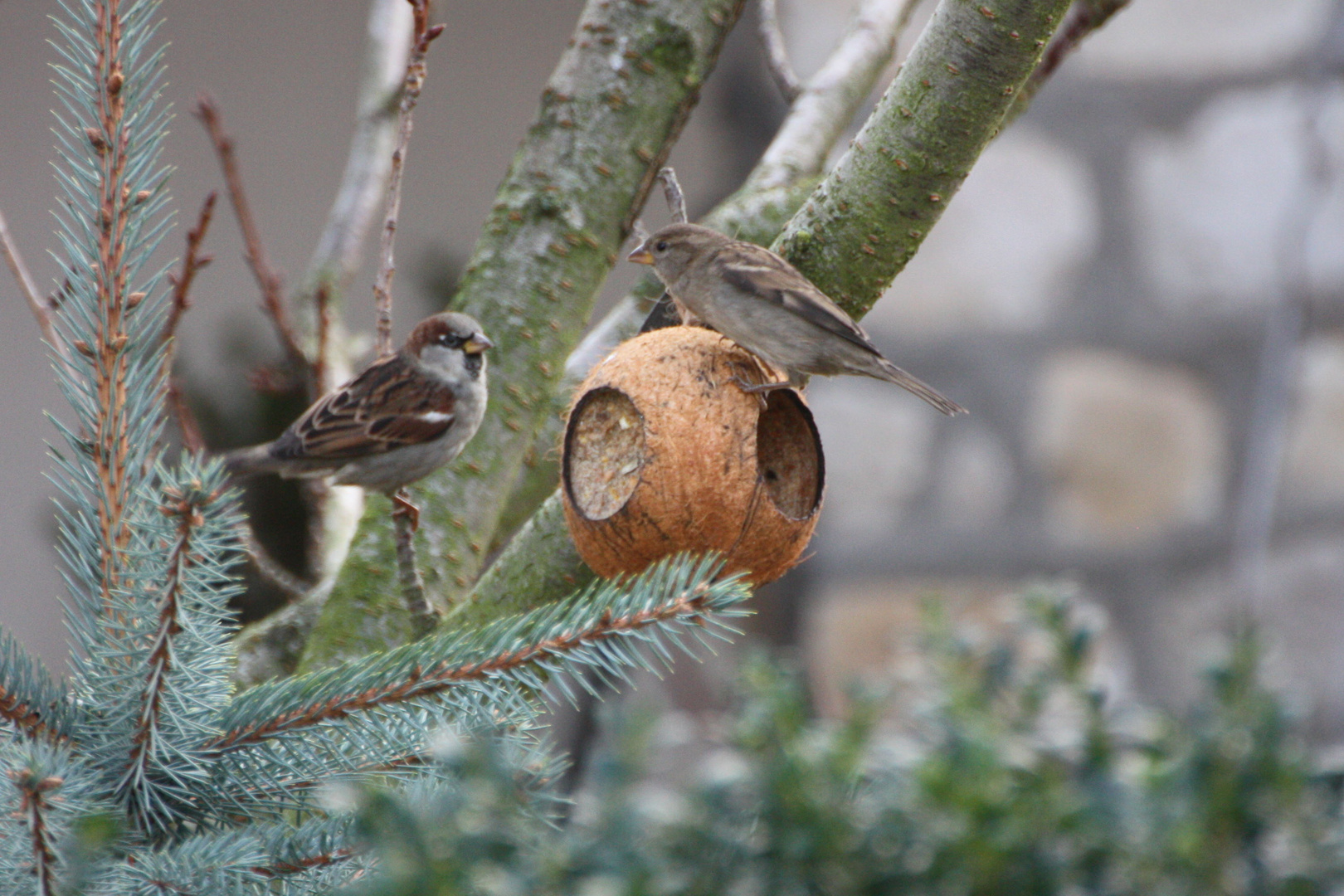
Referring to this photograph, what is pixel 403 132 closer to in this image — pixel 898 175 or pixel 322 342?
pixel 898 175

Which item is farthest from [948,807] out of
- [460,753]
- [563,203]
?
[563,203]

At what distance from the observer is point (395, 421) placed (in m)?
2.07

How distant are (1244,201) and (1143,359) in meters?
0.44

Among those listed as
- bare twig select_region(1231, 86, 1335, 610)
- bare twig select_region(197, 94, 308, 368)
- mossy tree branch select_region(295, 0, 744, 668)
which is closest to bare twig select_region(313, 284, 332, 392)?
bare twig select_region(197, 94, 308, 368)

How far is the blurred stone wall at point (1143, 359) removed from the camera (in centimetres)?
275

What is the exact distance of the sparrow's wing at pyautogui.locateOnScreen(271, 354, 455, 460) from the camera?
2.03 m

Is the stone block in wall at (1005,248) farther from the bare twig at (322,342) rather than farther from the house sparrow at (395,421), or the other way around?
the bare twig at (322,342)

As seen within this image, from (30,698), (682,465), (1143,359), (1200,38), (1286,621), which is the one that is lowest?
(30,698)

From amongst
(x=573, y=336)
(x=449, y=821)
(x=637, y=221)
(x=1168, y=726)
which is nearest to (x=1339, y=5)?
(x=637, y=221)

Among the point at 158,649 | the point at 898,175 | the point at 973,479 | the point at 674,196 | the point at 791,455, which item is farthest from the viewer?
the point at 973,479

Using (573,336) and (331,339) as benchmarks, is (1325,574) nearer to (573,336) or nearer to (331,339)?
(573,336)

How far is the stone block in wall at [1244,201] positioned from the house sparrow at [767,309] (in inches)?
50.1

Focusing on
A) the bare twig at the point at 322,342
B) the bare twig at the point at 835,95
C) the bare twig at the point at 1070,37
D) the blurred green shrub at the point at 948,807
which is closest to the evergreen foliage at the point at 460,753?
the blurred green shrub at the point at 948,807

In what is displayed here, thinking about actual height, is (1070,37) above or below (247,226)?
above
